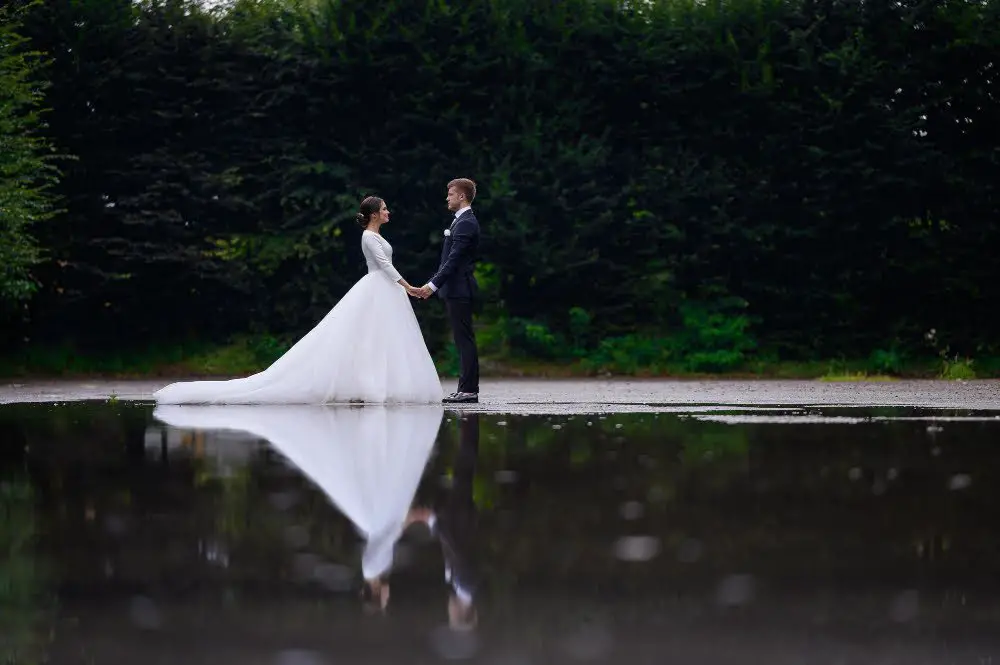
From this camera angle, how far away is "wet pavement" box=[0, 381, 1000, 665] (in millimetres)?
5457

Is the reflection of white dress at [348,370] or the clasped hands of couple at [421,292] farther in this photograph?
the clasped hands of couple at [421,292]

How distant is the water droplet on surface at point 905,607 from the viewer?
19.1 feet

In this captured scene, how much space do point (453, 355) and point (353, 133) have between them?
3.68 meters

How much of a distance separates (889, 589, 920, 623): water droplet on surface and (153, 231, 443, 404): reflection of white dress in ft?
37.4

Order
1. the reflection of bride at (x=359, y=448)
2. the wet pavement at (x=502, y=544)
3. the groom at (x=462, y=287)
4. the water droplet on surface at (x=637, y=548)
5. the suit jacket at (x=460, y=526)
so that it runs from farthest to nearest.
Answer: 1. the groom at (x=462, y=287)
2. the reflection of bride at (x=359, y=448)
3. the water droplet on surface at (x=637, y=548)
4. the suit jacket at (x=460, y=526)
5. the wet pavement at (x=502, y=544)

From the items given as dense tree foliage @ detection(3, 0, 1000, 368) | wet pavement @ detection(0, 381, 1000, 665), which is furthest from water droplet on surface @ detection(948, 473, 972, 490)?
dense tree foliage @ detection(3, 0, 1000, 368)

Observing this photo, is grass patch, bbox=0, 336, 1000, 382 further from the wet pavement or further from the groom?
the wet pavement

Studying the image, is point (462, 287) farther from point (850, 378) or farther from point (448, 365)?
point (850, 378)

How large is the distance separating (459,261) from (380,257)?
88 cm

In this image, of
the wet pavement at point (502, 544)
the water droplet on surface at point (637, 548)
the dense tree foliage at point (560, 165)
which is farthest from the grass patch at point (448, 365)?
the water droplet on surface at point (637, 548)

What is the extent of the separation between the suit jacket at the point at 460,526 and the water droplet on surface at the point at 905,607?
1569 mm

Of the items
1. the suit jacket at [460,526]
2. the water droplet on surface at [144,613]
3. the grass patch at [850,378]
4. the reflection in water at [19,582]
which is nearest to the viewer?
the reflection in water at [19,582]

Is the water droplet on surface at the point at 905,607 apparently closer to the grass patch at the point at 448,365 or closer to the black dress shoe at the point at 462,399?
the black dress shoe at the point at 462,399

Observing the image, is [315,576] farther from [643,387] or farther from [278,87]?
[278,87]
